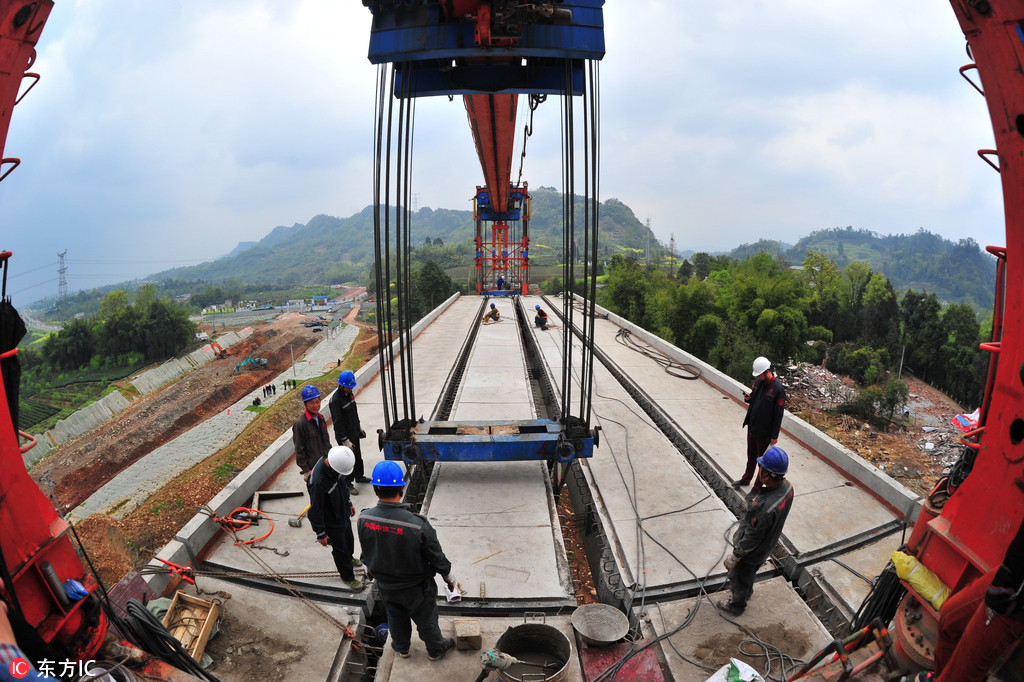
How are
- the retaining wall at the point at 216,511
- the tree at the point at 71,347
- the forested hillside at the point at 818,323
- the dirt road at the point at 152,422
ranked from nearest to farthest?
the retaining wall at the point at 216,511 → the dirt road at the point at 152,422 → the forested hillside at the point at 818,323 → the tree at the point at 71,347

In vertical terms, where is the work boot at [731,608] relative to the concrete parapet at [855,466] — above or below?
below

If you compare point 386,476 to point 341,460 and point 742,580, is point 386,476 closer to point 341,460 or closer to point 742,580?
A: point 341,460

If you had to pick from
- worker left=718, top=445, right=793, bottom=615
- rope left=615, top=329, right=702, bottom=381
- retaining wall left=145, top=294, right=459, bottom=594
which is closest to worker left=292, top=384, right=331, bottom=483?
retaining wall left=145, top=294, right=459, bottom=594

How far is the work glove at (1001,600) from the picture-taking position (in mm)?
1722

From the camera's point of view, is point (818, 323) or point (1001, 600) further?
point (818, 323)

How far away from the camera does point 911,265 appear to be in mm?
170125

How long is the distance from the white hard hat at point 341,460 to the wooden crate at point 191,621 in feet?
4.29

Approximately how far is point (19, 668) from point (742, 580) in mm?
3753

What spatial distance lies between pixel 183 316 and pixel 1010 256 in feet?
209

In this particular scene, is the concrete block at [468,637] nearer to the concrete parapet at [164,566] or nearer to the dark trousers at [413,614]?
the dark trousers at [413,614]

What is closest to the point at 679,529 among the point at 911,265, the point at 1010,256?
the point at 1010,256

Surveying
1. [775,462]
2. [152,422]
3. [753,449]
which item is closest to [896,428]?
[753,449]

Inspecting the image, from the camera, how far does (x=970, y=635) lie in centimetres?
184

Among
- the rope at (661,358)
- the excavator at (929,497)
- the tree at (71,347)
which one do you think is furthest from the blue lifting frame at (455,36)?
the tree at (71,347)
